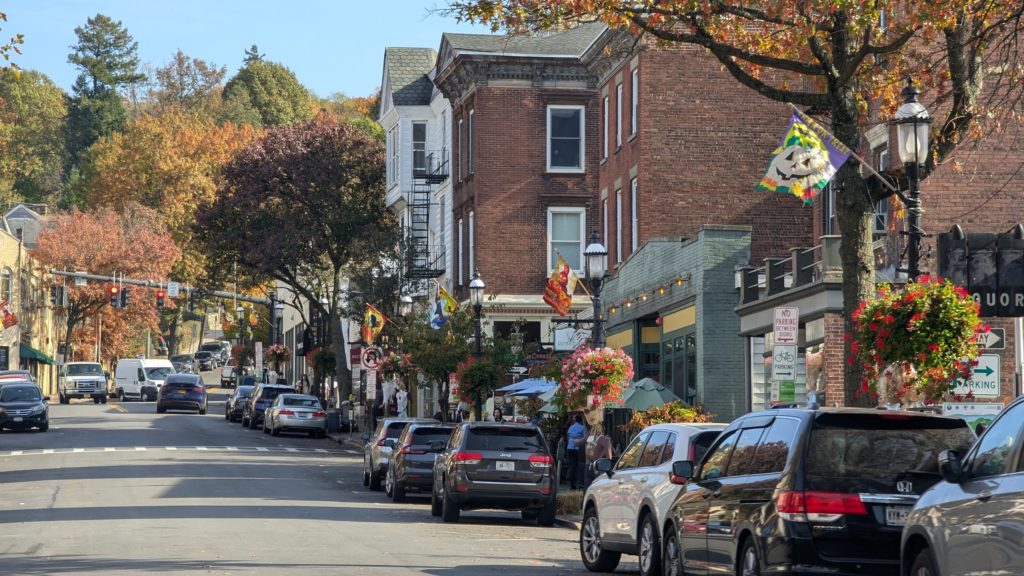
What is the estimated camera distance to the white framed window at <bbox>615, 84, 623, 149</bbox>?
42281mm

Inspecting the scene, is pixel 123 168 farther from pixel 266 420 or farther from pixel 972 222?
pixel 972 222

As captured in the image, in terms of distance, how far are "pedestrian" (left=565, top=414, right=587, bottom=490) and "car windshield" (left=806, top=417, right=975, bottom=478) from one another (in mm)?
18005

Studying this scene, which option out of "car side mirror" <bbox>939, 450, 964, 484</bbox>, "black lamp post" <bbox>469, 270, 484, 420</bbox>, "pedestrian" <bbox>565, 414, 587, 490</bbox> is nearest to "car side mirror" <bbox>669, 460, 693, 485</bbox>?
"car side mirror" <bbox>939, 450, 964, 484</bbox>

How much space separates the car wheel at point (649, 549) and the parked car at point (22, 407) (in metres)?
40.8

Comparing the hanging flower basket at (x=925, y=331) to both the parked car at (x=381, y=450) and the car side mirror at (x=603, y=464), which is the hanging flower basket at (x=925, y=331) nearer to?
the car side mirror at (x=603, y=464)

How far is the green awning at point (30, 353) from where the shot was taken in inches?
3585

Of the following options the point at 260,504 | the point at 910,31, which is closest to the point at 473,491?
the point at 260,504

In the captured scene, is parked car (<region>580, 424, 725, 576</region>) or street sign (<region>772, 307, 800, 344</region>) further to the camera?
street sign (<region>772, 307, 800, 344</region>)

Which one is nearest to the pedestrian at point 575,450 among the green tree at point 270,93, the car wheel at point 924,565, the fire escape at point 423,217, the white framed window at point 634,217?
the white framed window at point 634,217

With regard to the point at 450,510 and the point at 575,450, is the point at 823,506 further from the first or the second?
the point at 575,450

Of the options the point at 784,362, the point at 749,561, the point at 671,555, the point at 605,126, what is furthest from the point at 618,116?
the point at 749,561

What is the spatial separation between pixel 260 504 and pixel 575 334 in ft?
61.1

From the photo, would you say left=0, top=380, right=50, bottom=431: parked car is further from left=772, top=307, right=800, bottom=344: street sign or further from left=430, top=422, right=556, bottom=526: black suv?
left=772, top=307, right=800, bottom=344: street sign

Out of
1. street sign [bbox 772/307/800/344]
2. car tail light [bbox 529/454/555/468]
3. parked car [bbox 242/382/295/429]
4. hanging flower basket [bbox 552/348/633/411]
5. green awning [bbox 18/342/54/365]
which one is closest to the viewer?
street sign [bbox 772/307/800/344]
